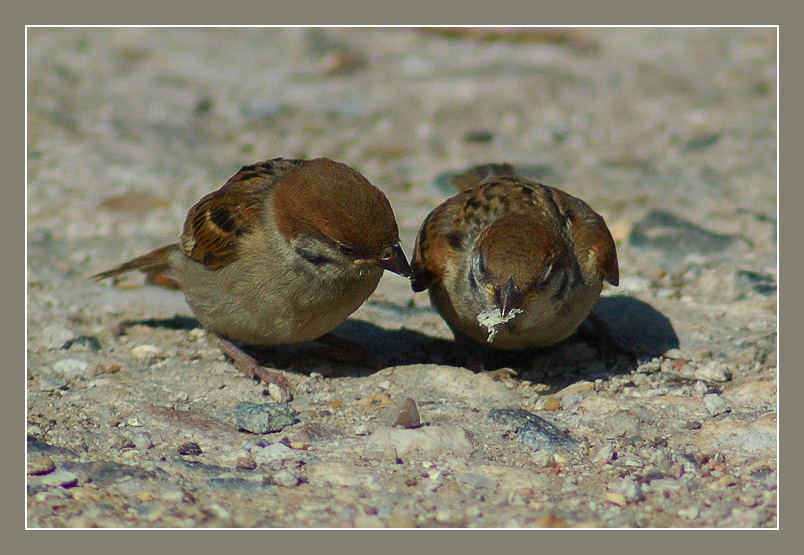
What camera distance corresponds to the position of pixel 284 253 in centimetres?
577

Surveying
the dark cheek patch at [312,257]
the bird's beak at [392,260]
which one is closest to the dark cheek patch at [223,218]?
the dark cheek patch at [312,257]

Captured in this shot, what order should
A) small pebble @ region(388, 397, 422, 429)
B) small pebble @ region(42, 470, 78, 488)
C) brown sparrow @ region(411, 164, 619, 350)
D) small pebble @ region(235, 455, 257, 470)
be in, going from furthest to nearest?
brown sparrow @ region(411, 164, 619, 350)
small pebble @ region(388, 397, 422, 429)
small pebble @ region(235, 455, 257, 470)
small pebble @ region(42, 470, 78, 488)

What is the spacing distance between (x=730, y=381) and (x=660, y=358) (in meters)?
0.53

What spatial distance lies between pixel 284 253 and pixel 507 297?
140 centimetres

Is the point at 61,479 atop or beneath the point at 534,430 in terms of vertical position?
beneath

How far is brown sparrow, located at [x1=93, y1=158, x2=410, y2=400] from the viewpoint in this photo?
212 inches

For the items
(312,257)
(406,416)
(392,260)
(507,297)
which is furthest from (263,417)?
(507,297)

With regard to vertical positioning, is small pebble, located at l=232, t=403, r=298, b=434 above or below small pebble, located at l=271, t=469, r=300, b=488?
above

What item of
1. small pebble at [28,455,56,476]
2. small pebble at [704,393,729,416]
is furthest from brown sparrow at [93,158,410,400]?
small pebble at [704,393,729,416]

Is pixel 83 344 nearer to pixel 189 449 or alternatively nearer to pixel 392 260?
pixel 189 449

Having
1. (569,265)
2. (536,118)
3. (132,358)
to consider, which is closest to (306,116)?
(536,118)

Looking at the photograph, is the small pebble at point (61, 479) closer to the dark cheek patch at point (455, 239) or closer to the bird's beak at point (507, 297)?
the bird's beak at point (507, 297)

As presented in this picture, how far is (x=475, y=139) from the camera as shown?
10.0 m

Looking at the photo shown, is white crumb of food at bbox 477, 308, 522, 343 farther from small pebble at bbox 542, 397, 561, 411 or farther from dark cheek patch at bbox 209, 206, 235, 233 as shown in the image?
dark cheek patch at bbox 209, 206, 235, 233
